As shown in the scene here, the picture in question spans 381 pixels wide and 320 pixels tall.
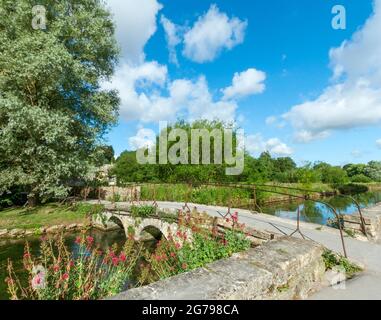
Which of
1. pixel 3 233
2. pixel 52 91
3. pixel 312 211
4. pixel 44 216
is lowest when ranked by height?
pixel 3 233

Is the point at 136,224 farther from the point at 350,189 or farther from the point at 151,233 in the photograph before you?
the point at 350,189

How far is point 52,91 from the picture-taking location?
17203 millimetres

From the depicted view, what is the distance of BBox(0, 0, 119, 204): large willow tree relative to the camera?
14781 mm

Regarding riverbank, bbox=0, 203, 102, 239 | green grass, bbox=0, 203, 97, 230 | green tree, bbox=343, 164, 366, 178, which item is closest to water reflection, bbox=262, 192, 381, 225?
riverbank, bbox=0, 203, 102, 239

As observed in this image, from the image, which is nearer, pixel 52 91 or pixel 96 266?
pixel 96 266

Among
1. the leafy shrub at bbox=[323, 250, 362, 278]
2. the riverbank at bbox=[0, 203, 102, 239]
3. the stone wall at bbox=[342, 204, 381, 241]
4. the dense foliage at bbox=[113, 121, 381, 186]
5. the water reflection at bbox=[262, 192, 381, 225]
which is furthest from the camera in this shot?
the dense foliage at bbox=[113, 121, 381, 186]

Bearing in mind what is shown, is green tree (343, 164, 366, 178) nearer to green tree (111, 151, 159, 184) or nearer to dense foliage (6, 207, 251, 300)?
green tree (111, 151, 159, 184)

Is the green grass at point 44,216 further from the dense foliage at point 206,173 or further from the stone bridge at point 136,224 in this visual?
the dense foliage at point 206,173

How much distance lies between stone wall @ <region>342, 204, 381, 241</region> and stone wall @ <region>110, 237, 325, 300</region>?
11.2 ft

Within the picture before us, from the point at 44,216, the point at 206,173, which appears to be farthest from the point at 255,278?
the point at 206,173

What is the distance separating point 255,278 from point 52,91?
17.7m

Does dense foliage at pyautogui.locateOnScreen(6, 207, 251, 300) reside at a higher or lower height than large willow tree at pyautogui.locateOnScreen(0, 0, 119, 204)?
lower

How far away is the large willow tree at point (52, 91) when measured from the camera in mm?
14781

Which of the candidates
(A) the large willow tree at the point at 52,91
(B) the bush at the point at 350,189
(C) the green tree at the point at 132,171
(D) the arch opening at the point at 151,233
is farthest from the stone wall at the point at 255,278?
(B) the bush at the point at 350,189
